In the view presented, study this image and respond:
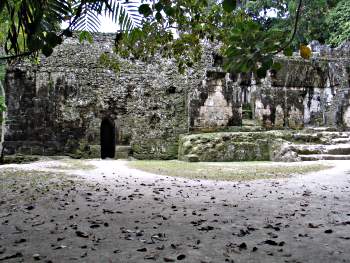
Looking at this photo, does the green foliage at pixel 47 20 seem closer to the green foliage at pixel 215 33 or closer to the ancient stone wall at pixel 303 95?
the green foliage at pixel 215 33

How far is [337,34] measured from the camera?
21484 millimetres

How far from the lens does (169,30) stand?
5250mm

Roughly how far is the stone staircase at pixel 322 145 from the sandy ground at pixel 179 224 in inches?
222

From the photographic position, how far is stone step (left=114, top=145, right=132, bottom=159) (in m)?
15.7

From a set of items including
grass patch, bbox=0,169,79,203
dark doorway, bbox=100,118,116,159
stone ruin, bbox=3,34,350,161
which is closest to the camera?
grass patch, bbox=0,169,79,203

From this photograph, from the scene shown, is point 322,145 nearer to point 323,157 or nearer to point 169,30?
point 323,157

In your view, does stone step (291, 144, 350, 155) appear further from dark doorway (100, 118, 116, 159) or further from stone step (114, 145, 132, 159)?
dark doorway (100, 118, 116, 159)

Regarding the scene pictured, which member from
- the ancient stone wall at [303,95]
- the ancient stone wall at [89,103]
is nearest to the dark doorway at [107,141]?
the ancient stone wall at [89,103]

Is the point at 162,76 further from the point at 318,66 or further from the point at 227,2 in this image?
the point at 227,2

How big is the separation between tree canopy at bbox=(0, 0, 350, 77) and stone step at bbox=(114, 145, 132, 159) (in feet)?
31.0

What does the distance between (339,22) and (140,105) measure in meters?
12.5

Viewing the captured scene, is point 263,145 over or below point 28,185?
over

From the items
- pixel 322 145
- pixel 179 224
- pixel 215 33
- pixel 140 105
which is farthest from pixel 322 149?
pixel 179 224

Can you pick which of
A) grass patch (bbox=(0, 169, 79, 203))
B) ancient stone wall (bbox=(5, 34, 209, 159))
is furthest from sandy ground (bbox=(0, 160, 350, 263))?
ancient stone wall (bbox=(5, 34, 209, 159))
